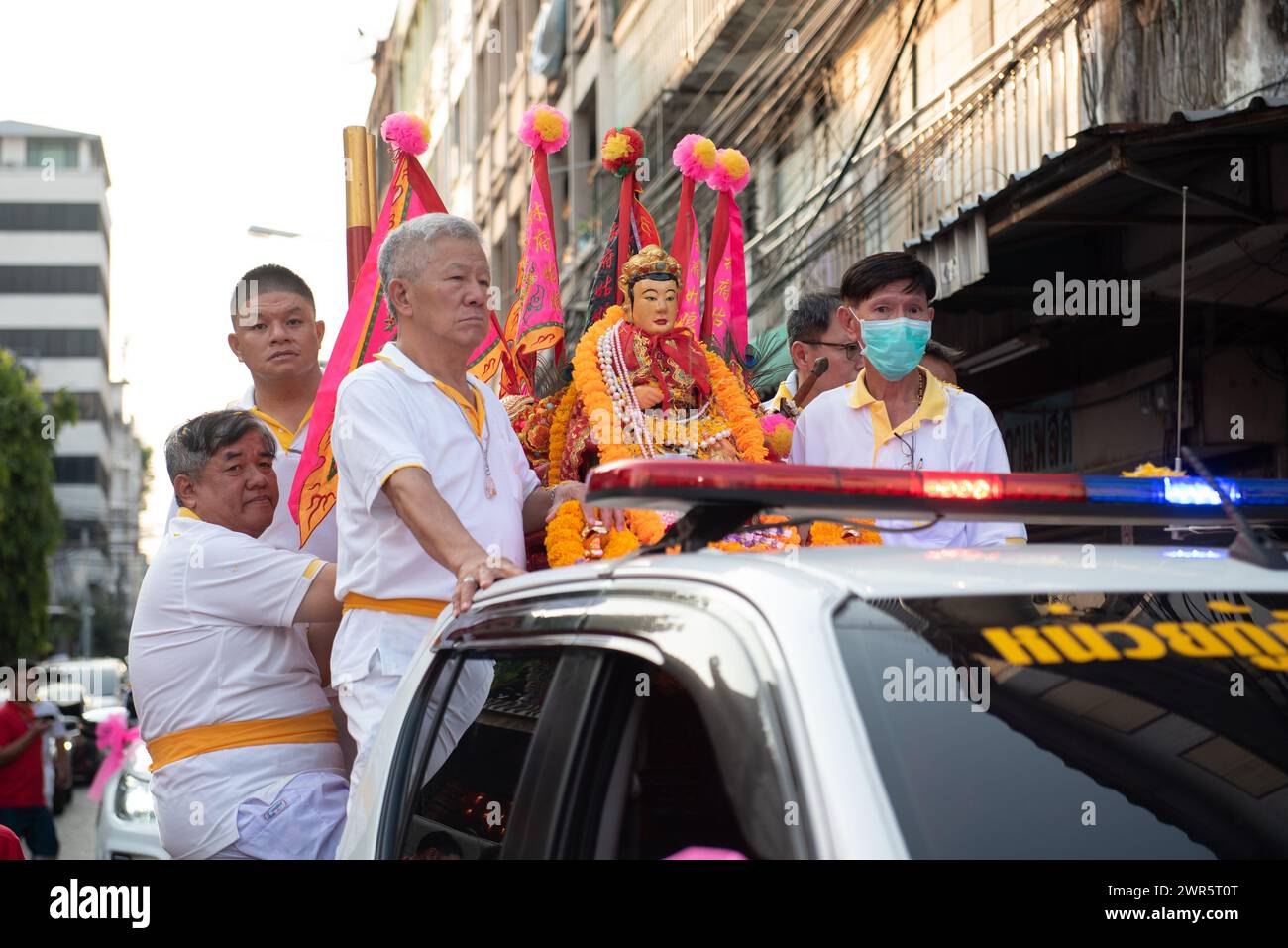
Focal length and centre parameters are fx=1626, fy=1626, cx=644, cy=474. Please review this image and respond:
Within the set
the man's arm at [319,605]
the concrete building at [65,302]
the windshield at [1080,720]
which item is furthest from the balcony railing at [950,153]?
the concrete building at [65,302]

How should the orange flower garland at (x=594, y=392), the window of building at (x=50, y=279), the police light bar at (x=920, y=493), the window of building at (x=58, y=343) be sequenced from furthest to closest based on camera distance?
the window of building at (x=58, y=343), the window of building at (x=50, y=279), the orange flower garland at (x=594, y=392), the police light bar at (x=920, y=493)

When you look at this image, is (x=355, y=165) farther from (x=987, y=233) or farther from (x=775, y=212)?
(x=775, y=212)

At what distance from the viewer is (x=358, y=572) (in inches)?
142

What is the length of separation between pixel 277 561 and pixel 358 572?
0.30 meters

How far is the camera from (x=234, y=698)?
12.3ft

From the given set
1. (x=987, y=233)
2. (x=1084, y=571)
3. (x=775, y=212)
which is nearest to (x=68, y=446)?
(x=775, y=212)

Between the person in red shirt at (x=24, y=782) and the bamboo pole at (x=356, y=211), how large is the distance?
6124 millimetres

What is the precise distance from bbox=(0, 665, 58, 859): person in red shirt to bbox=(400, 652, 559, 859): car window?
27.7 ft

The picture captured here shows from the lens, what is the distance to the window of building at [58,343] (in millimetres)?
87375

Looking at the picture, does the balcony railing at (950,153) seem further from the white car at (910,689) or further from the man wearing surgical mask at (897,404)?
the white car at (910,689)

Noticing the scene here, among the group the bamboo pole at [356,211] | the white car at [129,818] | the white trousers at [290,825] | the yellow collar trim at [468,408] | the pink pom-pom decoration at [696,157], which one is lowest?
the white car at [129,818]

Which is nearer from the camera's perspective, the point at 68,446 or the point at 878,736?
the point at 878,736

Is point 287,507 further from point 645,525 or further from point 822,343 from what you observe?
point 822,343
